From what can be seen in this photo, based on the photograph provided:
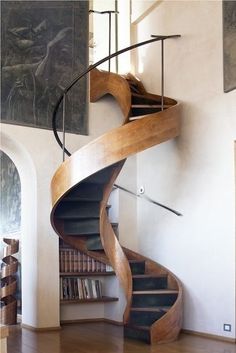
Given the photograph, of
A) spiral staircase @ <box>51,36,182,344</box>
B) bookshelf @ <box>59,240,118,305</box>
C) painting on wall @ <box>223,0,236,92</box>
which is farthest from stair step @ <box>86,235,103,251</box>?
painting on wall @ <box>223,0,236,92</box>

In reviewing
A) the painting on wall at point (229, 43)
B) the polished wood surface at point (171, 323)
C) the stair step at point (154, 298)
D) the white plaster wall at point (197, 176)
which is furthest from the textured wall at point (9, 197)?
the painting on wall at point (229, 43)

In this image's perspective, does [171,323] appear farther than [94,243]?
No

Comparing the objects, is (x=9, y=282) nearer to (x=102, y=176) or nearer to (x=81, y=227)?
(x=81, y=227)

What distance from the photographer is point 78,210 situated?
661cm

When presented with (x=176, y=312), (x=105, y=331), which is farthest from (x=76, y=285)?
(x=176, y=312)

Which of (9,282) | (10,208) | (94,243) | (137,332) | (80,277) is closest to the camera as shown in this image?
(137,332)

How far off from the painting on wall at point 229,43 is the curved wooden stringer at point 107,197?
0.74 meters

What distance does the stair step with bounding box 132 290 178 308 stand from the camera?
618 centimetres

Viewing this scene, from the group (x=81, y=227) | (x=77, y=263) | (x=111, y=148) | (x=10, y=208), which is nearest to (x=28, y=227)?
(x=81, y=227)

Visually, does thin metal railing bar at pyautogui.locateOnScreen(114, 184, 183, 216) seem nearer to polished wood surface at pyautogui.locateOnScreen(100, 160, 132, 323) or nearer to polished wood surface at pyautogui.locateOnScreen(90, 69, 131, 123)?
polished wood surface at pyautogui.locateOnScreen(100, 160, 132, 323)

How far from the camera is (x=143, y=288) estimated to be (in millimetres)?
6441

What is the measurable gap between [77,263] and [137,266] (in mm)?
812

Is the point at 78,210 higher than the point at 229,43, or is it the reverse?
the point at 229,43

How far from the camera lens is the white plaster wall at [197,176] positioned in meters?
5.82
